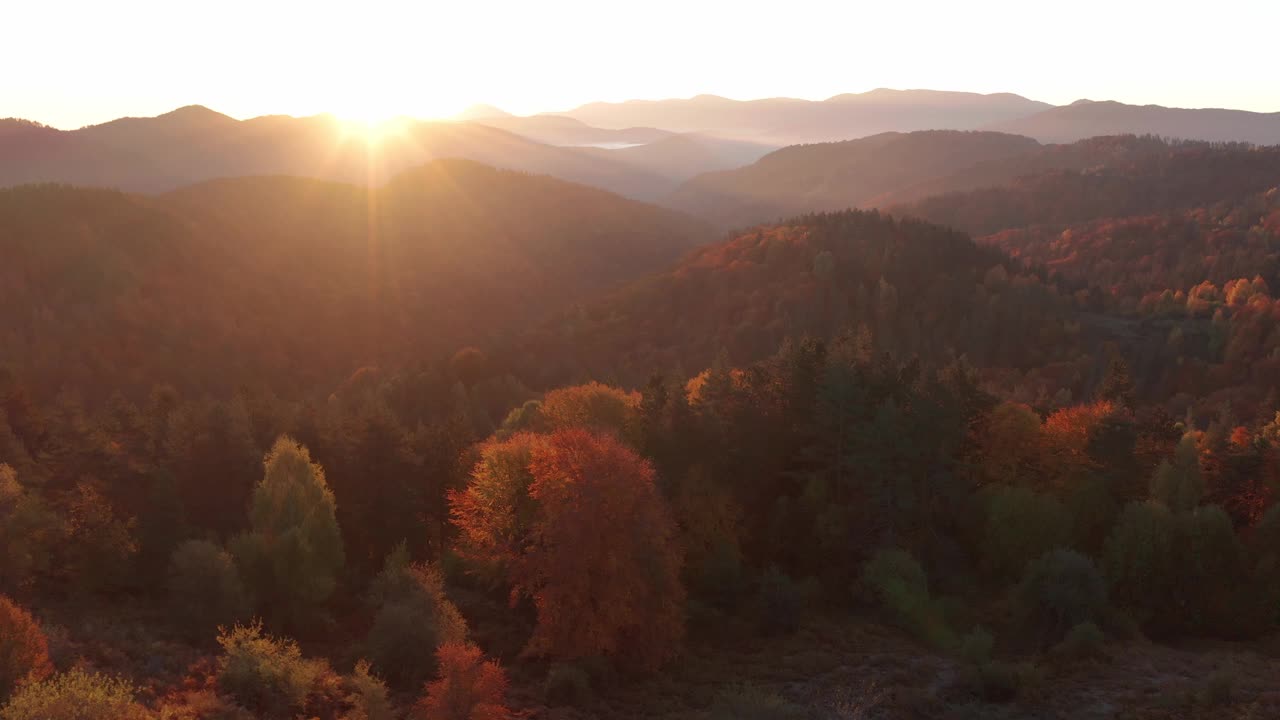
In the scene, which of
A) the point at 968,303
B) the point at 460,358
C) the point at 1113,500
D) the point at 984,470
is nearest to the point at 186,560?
the point at 984,470

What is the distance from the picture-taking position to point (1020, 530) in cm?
5341

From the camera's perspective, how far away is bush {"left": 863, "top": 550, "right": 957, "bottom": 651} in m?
45.8

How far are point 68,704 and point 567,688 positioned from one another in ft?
65.0

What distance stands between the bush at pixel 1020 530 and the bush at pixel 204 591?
41.7 m

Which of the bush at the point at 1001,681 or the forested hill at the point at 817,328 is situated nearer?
the bush at the point at 1001,681

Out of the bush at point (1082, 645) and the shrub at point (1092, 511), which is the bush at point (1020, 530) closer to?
the shrub at point (1092, 511)

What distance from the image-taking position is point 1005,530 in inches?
2117

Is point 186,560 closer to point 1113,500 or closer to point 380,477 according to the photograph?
point 380,477

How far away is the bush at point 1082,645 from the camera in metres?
40.0

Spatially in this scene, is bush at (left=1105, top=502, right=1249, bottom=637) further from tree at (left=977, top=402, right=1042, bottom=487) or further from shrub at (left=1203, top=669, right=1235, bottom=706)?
shrub at (left=1203, top=669, right=1235, bottom=706)

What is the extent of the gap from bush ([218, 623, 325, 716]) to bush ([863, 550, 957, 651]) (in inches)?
1159

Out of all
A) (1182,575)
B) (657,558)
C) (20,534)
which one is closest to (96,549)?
(20,534)

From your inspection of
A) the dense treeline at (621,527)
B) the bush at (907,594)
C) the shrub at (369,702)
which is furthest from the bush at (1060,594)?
the shrub at (369,702)

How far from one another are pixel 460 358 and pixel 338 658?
111 meters
